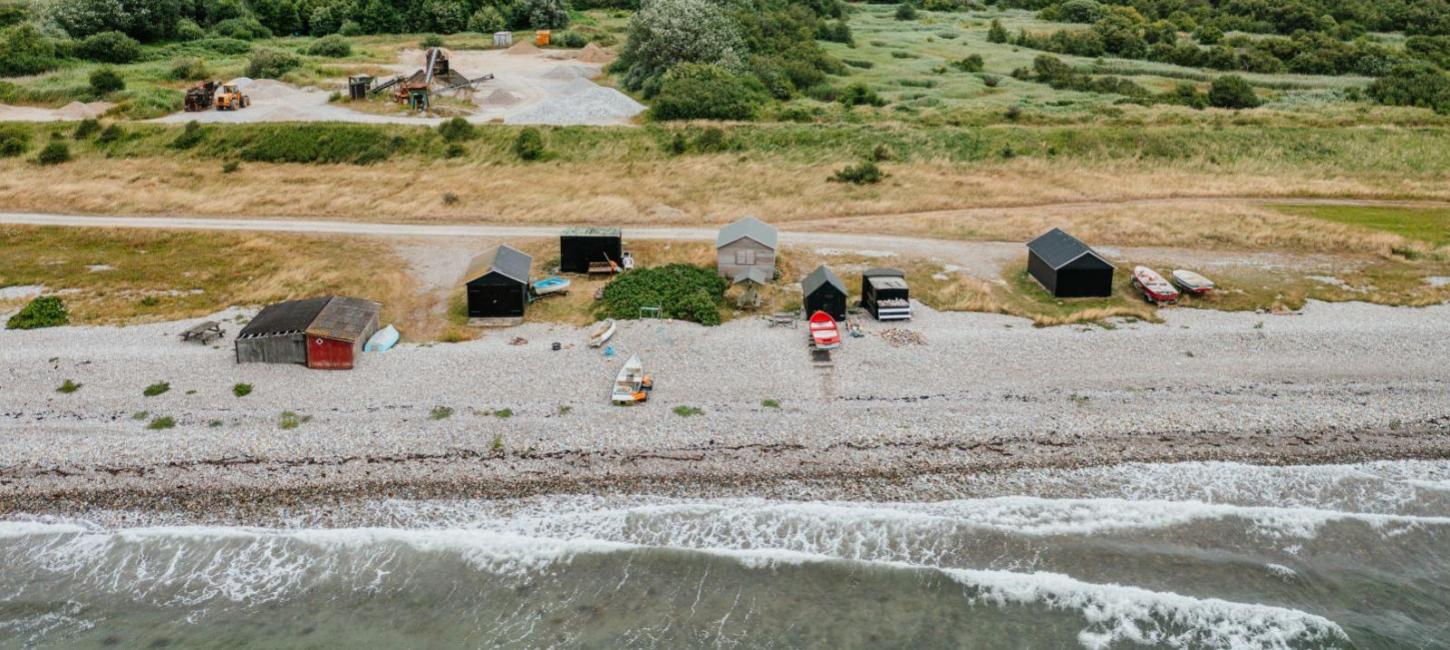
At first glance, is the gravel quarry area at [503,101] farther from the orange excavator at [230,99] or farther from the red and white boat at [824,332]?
the red and white boat at [824,332]

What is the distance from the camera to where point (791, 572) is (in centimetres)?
2559

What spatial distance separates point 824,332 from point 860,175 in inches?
1023

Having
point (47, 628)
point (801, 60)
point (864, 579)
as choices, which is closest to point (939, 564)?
point (864, 579)

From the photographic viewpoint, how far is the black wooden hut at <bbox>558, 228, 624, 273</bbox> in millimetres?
44531

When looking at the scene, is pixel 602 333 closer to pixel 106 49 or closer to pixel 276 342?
pixel 276 342

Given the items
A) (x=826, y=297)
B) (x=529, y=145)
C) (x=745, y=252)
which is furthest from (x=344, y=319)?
(x=529, y=145)

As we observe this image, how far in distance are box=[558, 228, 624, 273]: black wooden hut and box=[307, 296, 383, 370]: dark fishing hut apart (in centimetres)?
1069

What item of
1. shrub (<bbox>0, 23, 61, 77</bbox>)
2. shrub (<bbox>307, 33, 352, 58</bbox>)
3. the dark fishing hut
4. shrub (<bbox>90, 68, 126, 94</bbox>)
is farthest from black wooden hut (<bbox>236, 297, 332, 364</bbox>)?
shrub (<bbox>307, 33, 352, 58</bbox>)

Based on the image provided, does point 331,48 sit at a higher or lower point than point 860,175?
higher

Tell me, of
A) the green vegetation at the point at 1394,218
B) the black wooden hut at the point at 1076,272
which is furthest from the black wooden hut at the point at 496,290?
the green vegetation at the point at 1394,218

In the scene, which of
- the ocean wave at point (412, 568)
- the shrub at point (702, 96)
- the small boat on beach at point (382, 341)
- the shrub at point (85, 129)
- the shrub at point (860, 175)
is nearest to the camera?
the ocean wave at point (412, 568)

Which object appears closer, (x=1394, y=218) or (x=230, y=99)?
(x=1394, y=218)

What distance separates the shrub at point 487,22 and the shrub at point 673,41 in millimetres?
37117

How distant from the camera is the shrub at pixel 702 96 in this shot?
237ft
